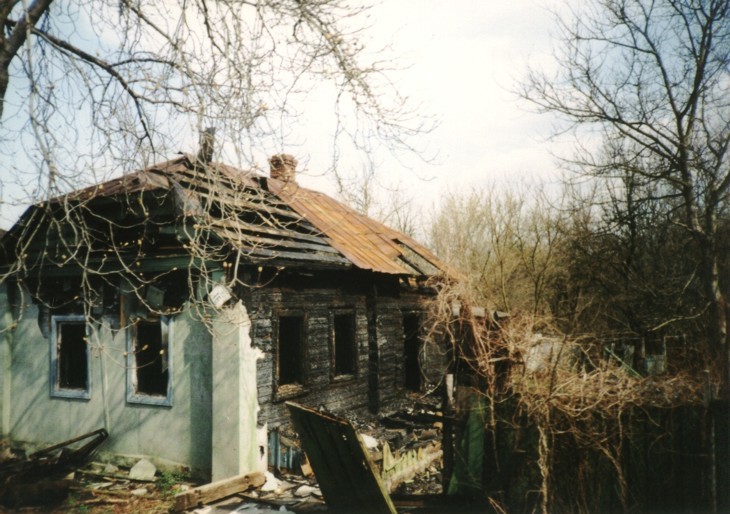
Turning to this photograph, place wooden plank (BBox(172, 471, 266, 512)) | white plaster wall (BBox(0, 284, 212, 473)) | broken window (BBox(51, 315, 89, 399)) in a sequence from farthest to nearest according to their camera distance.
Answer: broken window (BBox(51, 315, 89, 399)), white plaster wall (BBox(0, 284, 212, 473)), wooden plank (BBox(172, 471, 266, 512))

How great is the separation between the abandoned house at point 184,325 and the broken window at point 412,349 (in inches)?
75.2

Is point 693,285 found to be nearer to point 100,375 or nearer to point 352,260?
point 352,260

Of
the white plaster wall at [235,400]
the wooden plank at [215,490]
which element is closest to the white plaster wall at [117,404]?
the white plaster wall at [235,400]

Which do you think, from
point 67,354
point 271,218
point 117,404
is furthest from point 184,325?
point 67,354

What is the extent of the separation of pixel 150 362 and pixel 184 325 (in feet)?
2.87

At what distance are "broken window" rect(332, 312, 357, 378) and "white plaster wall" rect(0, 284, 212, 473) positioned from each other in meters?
3.33

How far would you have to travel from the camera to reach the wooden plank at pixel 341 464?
18.1 ft

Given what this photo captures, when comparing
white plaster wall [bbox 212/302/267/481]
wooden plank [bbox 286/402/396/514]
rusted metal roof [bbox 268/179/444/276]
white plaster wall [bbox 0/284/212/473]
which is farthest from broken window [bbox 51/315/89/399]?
wooden plank [bbox 286/402/396/514]

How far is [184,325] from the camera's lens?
8828mm

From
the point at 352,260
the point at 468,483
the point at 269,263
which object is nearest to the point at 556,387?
the point at 468,483

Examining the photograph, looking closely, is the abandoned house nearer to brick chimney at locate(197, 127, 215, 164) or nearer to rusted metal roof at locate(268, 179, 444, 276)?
rusted metal roof at locate(268, 179, 444, 276)

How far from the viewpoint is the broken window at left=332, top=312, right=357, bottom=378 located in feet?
37.2

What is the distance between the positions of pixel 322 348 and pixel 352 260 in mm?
1873

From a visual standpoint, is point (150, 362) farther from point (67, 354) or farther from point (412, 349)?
point (412, 349)
